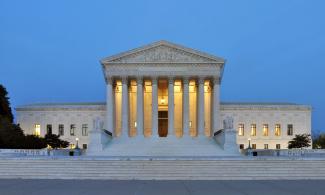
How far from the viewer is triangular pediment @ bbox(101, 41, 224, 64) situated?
70.8 m

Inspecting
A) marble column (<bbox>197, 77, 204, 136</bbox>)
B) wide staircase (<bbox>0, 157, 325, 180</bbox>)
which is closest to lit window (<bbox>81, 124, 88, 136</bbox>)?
marble column (<bbox>197, 77, 204, 136</bbox>)

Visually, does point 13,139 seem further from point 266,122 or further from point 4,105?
point 266,122

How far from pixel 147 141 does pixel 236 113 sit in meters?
30.0

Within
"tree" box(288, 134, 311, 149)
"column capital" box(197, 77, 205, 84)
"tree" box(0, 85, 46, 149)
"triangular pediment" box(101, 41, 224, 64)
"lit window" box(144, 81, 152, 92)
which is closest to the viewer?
"tree" box(0, 85, 46, 149)

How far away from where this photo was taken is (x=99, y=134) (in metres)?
59.4

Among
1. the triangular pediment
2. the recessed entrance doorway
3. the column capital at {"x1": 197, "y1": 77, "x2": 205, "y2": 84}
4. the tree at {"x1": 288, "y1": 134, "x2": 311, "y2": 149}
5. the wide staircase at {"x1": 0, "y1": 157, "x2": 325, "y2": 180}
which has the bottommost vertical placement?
the tree at {"x1": 288, "y1": 134, "x2": 311, "y2": 149}

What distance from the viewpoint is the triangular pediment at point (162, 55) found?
232ft

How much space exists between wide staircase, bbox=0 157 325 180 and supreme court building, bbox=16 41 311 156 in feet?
74.9

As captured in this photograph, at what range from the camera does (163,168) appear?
Result: 3475 cm

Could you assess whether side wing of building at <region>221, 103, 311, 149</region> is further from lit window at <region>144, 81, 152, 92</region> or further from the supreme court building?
lit window at <region>144, 81, 152, 92</region>

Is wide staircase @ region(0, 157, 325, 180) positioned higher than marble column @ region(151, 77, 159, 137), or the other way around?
marble column @ region(151, 77, 159, 137)

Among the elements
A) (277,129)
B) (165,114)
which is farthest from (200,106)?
(277,129)

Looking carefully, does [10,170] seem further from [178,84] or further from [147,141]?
[178,84]

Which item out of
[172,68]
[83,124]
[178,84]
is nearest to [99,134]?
[172,68]
